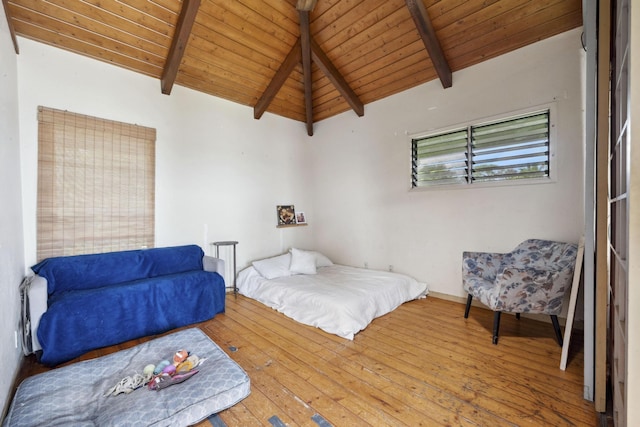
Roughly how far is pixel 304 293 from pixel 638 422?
2628mm

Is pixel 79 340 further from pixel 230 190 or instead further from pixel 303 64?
pixel 303 64

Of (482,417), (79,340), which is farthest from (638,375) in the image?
(79,340)

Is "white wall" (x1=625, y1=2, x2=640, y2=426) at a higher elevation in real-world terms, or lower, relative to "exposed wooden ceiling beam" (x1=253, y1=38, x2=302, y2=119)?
lower

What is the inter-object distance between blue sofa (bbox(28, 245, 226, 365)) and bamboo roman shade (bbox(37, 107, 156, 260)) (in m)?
0.23

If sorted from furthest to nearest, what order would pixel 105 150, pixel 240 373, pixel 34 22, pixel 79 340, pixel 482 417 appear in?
pixel 105 150
pixel 34 22
pixel 79 340
pixel 240 373
pixel 482 417

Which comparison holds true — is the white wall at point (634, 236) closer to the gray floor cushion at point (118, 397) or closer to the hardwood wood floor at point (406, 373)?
the hardwood wood floor at point (406, 373)

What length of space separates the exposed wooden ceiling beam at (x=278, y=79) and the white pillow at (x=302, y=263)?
2.42 meters

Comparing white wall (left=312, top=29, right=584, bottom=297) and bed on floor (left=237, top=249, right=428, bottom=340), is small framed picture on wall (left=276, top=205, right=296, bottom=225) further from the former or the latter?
bed on floor (left=237, top=249, right=428, bottom=340)

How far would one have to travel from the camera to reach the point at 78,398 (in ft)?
5.49

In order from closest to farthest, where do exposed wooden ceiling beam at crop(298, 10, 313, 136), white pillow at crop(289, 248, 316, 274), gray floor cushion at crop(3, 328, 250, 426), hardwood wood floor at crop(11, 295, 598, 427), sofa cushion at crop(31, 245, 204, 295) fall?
gray floor cushion at crop(3, 328, 250, 426)
hardwood wood floor at crop(11, 295, 598, 427)
sofa cushion at crop(31, 245, 204, 295)
exposed wooden ceiling beam at crop(298, 10, 313, 136)
white pillow at crop(289, 248, 316, 274)

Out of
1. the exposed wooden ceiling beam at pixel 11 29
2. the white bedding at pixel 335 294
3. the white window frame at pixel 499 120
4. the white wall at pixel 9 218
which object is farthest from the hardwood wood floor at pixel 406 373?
the exposed wooden ceiling beam at pixel 11 29

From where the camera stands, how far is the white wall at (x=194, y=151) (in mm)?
2869

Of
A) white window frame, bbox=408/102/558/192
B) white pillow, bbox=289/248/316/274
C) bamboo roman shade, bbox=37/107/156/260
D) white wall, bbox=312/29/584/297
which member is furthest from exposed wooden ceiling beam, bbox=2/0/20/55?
white window frame, bbox=408/102/558/192

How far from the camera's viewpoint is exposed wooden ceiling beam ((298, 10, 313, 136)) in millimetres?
3595
